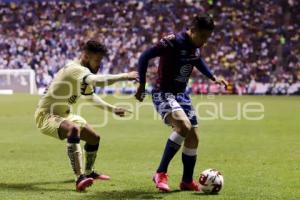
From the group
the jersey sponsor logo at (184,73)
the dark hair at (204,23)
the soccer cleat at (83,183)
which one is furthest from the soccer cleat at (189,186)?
the dark hair at (204,23)

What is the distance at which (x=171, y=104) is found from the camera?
27.6ft

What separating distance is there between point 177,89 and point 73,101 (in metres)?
1.48

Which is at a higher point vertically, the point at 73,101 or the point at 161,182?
the point at 73,101

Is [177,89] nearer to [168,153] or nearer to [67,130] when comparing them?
[168,153]

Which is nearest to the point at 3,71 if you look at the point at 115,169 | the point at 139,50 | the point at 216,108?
the point at 139,50

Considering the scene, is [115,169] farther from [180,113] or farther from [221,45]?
[221,45]

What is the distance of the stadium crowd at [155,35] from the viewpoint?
43594mm

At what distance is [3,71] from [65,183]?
33469 mm

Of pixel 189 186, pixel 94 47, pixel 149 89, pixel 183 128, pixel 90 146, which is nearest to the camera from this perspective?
pixel 183 128

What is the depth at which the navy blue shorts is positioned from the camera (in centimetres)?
844

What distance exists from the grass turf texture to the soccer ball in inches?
4.7

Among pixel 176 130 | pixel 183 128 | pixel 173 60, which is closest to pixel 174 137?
pixel 176 130

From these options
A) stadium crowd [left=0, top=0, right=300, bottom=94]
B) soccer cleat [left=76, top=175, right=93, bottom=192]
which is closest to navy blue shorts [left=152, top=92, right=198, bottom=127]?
soccer cleat [left=76, top=175, right=93, bottom=192]

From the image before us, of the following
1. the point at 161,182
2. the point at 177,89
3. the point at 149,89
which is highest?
the point at 177,89
